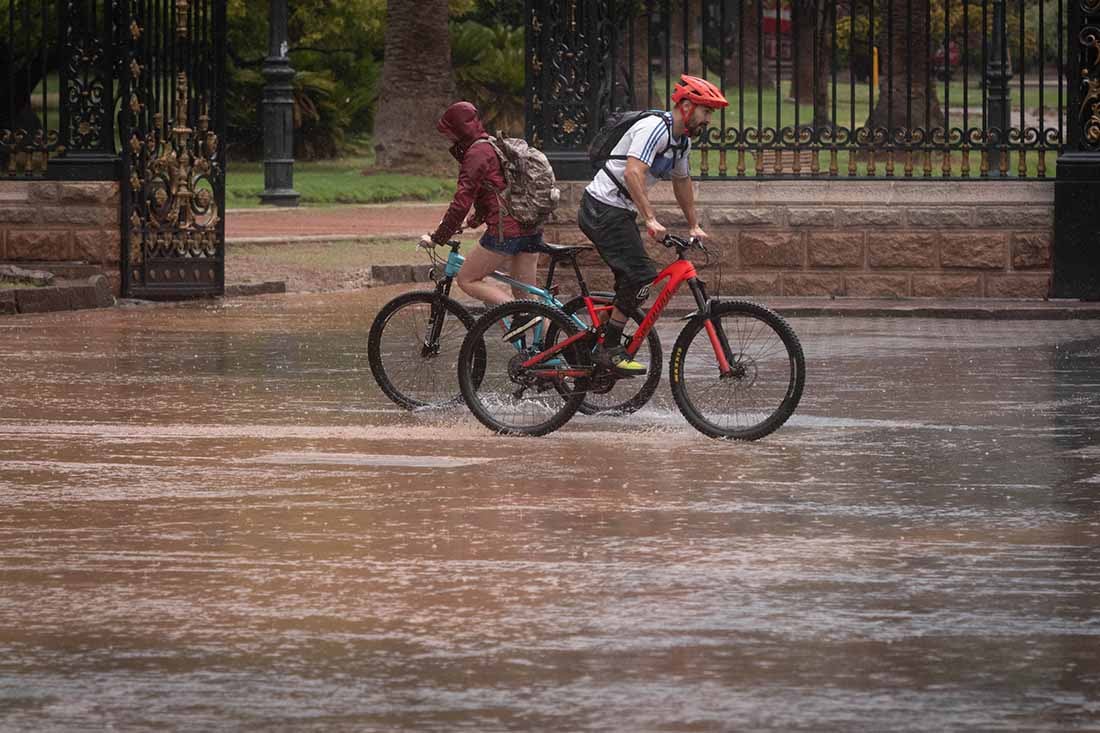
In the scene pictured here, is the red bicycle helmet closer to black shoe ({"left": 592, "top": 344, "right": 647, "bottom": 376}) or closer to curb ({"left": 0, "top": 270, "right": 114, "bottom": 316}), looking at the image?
black shoe ({"left": 592, "top": 344, "right": 647, "bottom": 376})

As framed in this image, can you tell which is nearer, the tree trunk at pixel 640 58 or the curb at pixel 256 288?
the curb at pixel 256 288

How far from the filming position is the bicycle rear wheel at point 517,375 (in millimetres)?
12750

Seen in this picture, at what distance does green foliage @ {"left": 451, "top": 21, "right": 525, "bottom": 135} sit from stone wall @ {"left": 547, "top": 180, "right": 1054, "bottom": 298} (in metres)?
29.7

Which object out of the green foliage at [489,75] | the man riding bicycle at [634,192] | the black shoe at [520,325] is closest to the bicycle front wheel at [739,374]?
the man riding bicycle at [634,192]

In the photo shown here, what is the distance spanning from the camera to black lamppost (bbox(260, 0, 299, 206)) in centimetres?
3666

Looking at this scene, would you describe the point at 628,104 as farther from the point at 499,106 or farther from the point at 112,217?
the point at 499,106

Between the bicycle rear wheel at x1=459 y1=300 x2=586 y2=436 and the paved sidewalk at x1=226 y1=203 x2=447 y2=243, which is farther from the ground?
the paved sidewalk at x1=226 y1=203 x2=447 y2=243

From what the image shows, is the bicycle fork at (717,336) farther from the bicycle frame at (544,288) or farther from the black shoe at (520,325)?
the black shoe at (520,325)

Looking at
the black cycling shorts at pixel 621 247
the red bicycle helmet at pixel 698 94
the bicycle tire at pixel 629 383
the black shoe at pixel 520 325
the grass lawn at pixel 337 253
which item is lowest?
the bicycle tire at pixel 629 383

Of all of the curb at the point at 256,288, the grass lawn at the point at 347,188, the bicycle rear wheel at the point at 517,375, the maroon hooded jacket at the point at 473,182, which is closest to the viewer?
the bicycle rear wheel at the point at 517,375

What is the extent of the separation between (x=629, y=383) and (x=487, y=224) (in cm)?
124

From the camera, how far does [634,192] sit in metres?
12.8

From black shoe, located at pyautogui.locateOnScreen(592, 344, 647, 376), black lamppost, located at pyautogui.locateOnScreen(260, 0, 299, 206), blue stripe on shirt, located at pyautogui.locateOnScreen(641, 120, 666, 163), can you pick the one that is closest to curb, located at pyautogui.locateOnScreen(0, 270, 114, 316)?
black shoe, located at pyautogui.locateOnScreen(592, 344, 647, 376)

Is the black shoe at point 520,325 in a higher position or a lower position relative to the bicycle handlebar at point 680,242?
lower
